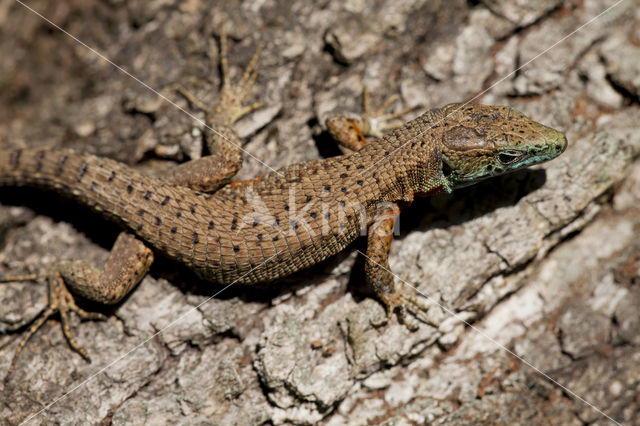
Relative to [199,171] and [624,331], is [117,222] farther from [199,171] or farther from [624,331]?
[624,331]

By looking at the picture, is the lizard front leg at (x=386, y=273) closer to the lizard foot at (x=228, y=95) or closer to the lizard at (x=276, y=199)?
the lizard at (x=276, y=199)

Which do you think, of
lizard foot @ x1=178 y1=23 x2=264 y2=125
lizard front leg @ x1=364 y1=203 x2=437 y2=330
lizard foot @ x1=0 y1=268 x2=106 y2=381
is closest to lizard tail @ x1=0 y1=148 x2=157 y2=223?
lizard foot @ x1=0 y1=268 x2=106 y2=381

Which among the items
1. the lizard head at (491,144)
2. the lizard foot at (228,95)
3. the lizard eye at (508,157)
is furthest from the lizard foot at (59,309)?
the lizard eye at (508,157)

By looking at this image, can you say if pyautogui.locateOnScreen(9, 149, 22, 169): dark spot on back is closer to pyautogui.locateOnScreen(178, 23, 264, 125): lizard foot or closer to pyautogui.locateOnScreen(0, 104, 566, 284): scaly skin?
pyautogui.locateOnScreen(0, 104, 566, 284): scaly skin

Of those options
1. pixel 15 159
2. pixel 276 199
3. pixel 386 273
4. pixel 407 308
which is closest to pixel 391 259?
pixel 386 273

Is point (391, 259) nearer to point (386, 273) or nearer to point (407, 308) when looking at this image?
point (386, 273)

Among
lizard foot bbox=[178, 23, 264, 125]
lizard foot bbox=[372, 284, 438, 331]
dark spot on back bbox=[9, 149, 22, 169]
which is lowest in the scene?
lizard foot bbox=[372, 284, 438, 331]
